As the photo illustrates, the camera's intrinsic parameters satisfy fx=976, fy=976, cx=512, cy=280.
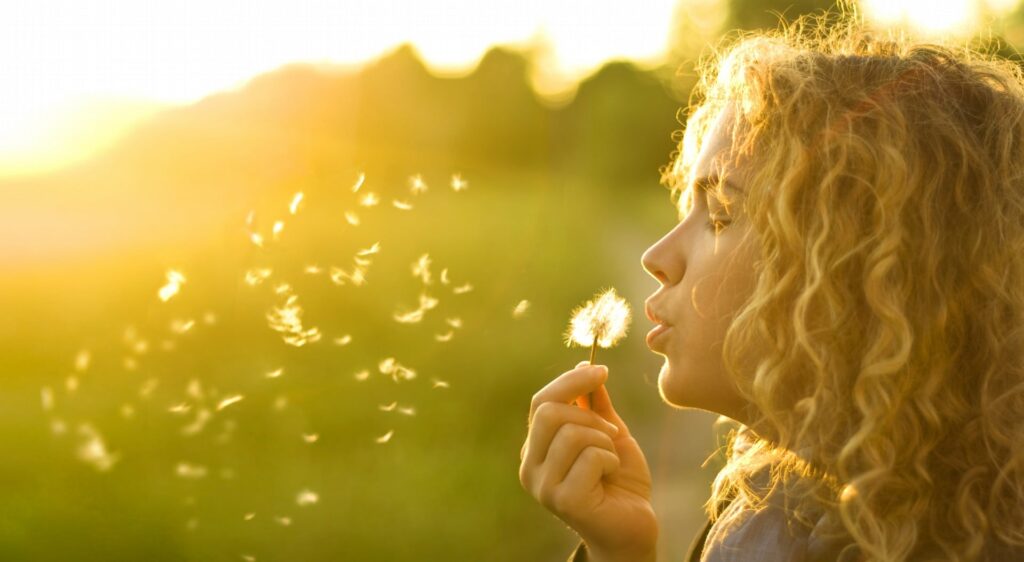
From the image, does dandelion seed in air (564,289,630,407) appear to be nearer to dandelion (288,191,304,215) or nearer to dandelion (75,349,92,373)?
dandelion (288,191,304,215)

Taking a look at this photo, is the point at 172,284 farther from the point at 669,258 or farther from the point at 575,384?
the point at 669,258

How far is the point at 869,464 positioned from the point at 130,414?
2.46 meters

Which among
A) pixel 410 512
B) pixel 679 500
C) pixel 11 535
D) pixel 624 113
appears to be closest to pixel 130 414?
pixel 11 535

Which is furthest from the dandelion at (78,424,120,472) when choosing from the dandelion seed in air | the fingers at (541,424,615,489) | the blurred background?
the fingers at (541,424,615,489)

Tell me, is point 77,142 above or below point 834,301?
above

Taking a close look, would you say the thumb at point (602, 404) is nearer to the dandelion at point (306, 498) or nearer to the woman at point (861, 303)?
the woman at point (861, 303)

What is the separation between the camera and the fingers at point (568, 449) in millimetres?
1680

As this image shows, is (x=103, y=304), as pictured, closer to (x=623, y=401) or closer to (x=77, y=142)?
(x=77, y=142)

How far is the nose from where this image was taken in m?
1.58

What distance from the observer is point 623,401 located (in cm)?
602

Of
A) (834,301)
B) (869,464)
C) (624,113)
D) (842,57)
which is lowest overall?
(869,464)

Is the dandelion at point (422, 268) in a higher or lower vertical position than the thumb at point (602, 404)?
higher

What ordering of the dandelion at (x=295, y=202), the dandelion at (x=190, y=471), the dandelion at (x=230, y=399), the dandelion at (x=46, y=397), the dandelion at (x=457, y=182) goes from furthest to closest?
the dandelion at (x=457, y=182)
the dandelion at (x=190, y=471)
the dandelion at (x=230, y=399)
the dandelion at (x=46, y=397)
the dandelion at (x=295, y=202)

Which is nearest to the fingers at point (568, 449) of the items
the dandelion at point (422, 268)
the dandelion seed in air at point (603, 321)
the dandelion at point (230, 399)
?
the dandelion seed in air at point (603, 321)
